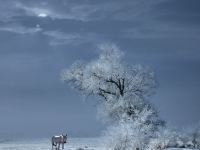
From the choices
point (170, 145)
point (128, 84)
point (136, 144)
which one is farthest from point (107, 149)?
point (128, 84)

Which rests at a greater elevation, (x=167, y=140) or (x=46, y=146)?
(x=167, y=140)

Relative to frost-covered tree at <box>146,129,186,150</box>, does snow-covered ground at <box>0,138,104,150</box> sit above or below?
below

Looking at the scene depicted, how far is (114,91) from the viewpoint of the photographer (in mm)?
59906

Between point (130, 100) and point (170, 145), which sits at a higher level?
point (130, 100)

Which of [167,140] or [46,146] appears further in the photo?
[46,146]

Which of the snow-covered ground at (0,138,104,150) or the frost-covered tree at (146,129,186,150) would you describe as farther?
the snow-covered ground at (0,138,104,150)

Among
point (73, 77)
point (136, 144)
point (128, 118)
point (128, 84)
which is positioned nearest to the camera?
point (136, 144)

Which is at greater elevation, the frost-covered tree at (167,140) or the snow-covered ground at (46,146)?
the frost-covered tree at (167,140)

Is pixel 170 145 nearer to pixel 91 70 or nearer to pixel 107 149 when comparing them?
pixel 107 149

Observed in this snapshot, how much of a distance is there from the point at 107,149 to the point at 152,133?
5267 millimetres

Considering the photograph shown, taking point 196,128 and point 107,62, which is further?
point 107,62

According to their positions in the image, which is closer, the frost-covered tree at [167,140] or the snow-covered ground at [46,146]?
the frost-covered tree at [167,140]

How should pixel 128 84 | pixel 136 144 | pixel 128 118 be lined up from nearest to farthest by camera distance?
pixel 136 144 → pixel 128 118 → pixel 128 84

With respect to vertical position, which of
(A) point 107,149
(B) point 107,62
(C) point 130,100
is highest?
(B) point 107,62
